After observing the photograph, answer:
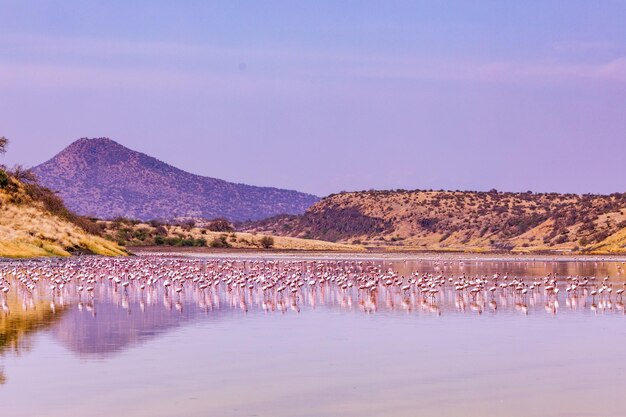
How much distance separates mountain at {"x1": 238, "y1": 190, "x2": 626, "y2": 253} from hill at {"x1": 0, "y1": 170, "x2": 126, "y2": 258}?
38762mm

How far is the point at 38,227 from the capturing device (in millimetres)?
63031

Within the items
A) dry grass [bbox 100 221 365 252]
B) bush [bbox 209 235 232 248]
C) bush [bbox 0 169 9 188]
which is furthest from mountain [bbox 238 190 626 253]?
bush [bbox 0 169 9 188]

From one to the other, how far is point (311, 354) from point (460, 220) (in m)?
110

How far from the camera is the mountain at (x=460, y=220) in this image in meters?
104

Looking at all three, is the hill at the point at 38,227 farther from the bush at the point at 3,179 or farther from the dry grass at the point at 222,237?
the dry grass at the point at 222,237

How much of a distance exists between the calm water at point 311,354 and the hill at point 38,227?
2413 centimetres

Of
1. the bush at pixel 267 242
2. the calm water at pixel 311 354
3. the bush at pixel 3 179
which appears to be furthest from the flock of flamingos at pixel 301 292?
the bush at pixel 267 242

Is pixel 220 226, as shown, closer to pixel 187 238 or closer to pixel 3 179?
pixel 187 238

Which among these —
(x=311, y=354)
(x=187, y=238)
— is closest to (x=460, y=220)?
(x=187, y=238)

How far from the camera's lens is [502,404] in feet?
50.7

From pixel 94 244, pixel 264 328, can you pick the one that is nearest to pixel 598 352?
pixel 264 328

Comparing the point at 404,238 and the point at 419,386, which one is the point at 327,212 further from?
the point at 419,386

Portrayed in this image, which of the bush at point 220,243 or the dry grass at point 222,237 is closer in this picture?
the bush at point 220,243

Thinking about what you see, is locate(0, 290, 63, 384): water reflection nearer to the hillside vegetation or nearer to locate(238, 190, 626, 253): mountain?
the hillside vegetation
